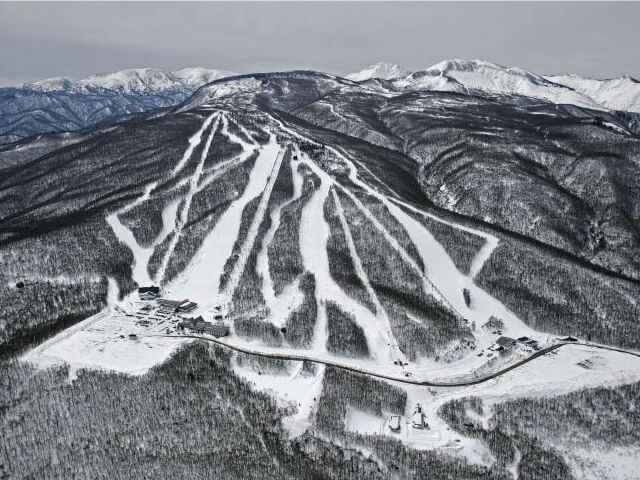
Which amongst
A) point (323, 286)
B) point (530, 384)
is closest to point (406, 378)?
point (530, 384)

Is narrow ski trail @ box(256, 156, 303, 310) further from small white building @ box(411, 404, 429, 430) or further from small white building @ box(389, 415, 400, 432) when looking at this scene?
small white building @ box(411, 404, 429, 430)

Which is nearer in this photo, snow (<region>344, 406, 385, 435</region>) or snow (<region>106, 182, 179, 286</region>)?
snow (<region>344, 406, 385, 435</region>)

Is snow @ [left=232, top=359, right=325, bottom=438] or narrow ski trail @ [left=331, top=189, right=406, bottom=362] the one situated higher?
narrow ski trail @ [left=331, top=189, right=406, bottom=362]

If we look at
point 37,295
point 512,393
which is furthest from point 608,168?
point 37,295

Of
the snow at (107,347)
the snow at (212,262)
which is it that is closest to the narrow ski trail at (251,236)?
the snow at (212,262)

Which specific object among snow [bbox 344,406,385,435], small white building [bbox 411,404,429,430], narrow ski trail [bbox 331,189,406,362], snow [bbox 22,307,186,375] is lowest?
snow [bbox 344,406,385,435]

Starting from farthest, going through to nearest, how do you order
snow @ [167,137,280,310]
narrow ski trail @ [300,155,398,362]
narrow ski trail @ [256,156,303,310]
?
1. snow @ [167,137,280,310]
2. narrow ski trail @ [256,156,303,310]
3. narrow ski trail @ [300,155,398,362]

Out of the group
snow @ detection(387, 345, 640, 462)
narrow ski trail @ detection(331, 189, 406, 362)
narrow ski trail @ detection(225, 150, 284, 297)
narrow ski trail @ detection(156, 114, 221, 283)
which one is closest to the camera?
snow @ detection(387, 345, 640, 462)

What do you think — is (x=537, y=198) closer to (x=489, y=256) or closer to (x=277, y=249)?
(x=489, y=256)

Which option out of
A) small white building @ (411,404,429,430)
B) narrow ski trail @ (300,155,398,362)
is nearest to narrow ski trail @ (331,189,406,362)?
narrow ski trail @ (300,155,398,362)

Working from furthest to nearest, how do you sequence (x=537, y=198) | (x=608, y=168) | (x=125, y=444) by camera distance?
(x=608, y=168) → (x=537, y=198) → (x=125, y=444)

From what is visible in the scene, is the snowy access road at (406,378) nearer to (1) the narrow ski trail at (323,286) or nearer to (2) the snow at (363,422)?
(1) the narrow ski trail at (323,286)
